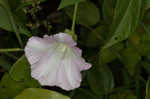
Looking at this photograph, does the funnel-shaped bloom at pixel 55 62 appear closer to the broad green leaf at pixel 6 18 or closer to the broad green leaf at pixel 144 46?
the broad green leaf at pixel 6 18

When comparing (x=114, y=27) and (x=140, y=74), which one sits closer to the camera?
(x=114, y=27)

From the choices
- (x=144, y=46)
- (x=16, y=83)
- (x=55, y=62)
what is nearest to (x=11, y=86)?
(x=16, y=83)

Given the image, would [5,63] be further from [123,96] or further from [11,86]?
[123,96]

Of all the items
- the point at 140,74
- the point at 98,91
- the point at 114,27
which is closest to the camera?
the point at 114,27

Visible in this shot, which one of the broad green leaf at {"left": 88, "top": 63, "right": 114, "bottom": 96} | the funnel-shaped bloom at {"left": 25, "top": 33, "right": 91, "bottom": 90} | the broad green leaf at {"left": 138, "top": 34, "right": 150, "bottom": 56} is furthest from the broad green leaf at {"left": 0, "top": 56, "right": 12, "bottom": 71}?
the broad green leaf at {"left": 138, "top": 34, "right": 150, "bottom": 56}

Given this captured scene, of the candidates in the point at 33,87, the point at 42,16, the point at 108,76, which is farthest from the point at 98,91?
the point at 42,16

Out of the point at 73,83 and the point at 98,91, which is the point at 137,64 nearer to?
the point at 98,91

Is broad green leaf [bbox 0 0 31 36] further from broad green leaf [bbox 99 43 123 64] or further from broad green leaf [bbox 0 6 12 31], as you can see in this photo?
broad green leaf [bbox 99 43 123 64]

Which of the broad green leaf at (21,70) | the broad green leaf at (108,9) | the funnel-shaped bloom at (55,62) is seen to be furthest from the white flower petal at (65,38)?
the broad green leaf at (108,9)
